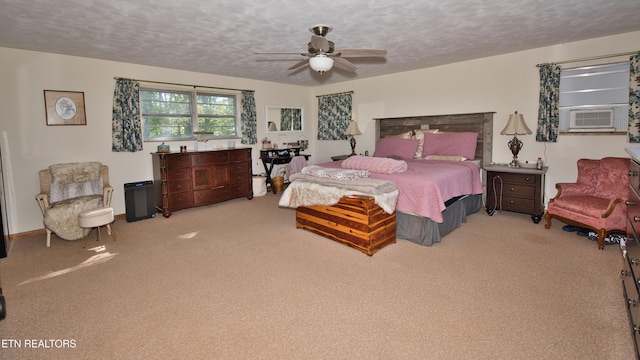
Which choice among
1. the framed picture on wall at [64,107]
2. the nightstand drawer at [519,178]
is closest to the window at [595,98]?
the nightstand drawer at [519,178]

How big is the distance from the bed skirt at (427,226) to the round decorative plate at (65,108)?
4.60m

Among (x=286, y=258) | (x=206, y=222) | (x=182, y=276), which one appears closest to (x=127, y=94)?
(x=206, y=222)

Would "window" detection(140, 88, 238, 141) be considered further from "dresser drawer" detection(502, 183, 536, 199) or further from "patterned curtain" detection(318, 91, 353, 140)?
"dresser drawer" detection(502, 183, 536, 199)

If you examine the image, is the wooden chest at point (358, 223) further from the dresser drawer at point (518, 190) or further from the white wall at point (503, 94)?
the white wall at point (503, 94)

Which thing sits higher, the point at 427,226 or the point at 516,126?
the point at 516,126

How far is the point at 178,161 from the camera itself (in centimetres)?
515

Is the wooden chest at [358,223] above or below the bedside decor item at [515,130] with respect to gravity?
below

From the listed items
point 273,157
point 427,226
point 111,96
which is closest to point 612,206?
point 427,226

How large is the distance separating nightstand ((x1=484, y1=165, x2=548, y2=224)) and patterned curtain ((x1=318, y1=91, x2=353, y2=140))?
10.4 feet

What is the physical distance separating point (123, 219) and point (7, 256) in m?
1.55

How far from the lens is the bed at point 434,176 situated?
137 inches

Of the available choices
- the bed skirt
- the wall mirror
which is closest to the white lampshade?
the bed skirt

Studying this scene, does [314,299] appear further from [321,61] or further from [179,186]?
[179,186]

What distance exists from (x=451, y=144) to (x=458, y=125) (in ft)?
1.56
